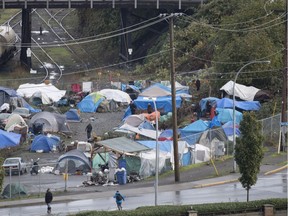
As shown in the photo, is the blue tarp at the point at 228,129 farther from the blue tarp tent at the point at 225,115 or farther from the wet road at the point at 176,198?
the wet road at the point at 176,198

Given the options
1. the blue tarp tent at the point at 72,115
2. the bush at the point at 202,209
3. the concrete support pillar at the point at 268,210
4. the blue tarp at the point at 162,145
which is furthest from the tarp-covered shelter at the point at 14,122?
the concrete support pillar at the point at 268,210

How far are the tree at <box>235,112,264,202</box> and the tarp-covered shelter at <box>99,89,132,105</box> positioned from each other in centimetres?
3520

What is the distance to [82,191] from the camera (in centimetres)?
4612

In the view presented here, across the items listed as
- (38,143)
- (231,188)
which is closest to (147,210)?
(231,188)

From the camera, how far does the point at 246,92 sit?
6450cm

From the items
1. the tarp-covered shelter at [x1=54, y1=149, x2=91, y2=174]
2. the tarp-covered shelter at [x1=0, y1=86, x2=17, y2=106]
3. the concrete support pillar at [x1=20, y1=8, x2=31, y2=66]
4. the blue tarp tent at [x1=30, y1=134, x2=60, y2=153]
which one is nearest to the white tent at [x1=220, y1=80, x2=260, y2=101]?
the blue tarp tent at [x1=30, y1=134, x2=60, y2=153]

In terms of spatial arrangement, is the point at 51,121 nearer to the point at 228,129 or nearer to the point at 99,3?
the point at 228,129

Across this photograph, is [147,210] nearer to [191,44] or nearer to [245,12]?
[245,12]

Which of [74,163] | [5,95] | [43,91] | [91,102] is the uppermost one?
[43,91]

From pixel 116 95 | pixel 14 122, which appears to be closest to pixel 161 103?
pixel 116 95

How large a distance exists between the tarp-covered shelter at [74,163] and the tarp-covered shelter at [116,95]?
69.7ft

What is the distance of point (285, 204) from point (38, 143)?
25.5 m

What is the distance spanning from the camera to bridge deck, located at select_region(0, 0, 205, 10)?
87500 millimetres

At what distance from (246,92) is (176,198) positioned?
22.8 metres
